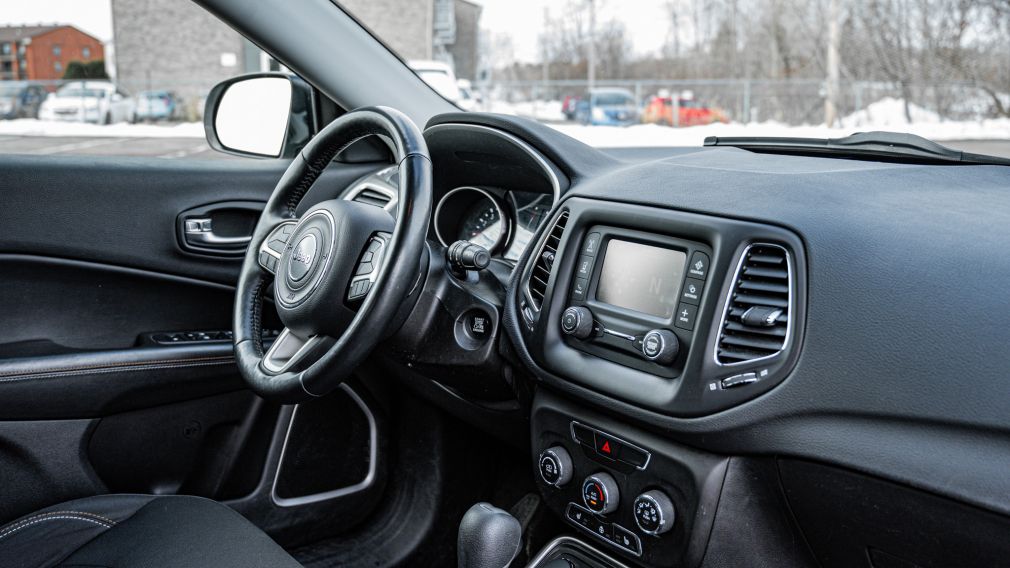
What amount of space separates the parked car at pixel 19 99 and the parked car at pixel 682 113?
1.74 metres

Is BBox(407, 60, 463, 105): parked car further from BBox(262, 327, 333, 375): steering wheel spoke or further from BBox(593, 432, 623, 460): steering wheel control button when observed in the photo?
BBox(593, 432, 623, 460): steering wheel control button

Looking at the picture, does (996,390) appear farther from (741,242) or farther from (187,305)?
(187,305)

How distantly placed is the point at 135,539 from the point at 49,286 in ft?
2.63

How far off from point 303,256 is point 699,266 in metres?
0.68

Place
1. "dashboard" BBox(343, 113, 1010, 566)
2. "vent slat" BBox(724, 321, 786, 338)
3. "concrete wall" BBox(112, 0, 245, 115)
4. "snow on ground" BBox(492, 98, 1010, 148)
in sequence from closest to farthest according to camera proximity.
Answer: "dashboard" BBox(343, 113, 1010, 566) → "vent slat" BBox(724, 321, 786, 338) → "snow on ground" BBox(492, 98, 1010, 148) → "concrete wall" BBox(112, 0, 245, 115)

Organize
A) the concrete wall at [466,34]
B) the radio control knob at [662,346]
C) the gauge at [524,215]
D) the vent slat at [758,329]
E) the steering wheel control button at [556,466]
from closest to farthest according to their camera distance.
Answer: the vent slat at [758,329], the radio control knob at [662,346], the steering wheel control button at [556,466], the gauge at [524,215], the concrete wall at [466,34]

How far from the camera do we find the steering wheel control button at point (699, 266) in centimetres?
133

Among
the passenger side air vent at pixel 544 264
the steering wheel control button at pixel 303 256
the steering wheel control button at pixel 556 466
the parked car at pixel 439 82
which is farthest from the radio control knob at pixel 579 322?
the parked car at pixel 439 82

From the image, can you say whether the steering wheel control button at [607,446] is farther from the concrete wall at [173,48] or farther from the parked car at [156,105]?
the parked car at [156,105]

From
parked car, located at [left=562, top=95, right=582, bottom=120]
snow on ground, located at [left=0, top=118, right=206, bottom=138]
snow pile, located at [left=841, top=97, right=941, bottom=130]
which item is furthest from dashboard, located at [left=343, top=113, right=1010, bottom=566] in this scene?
snow on ground, located at [left=0, top=118, right=206, bottom=138]

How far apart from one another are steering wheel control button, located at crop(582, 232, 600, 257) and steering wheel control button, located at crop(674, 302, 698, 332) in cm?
23

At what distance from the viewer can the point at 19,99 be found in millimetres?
2330

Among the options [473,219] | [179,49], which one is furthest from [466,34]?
[473,219]

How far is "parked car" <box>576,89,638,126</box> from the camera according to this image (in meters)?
2.57
